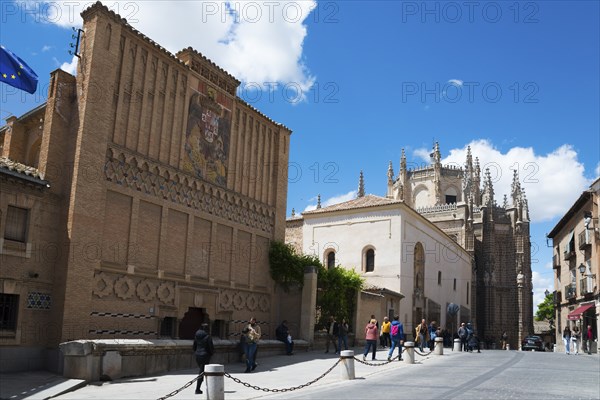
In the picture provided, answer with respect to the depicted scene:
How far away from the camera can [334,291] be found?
27.0 m

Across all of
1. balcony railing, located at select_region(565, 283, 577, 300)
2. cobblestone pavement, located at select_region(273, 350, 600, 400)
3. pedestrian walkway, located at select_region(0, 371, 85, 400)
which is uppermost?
balcony railing, located at select_region(565, 283, 577, 300)

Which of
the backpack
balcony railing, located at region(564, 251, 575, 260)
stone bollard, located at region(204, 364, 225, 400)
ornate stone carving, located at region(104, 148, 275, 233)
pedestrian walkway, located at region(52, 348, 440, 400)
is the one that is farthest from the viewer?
balcony railing, located at region(564, 251, 575, 260)

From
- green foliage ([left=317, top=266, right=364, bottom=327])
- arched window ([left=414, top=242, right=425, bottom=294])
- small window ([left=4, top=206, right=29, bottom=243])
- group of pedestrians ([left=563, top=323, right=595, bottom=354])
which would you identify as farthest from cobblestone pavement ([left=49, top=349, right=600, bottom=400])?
arched window ([left=414, top=242, right=425, bottom=294])

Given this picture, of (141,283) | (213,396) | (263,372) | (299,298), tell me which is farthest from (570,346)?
(213,396)

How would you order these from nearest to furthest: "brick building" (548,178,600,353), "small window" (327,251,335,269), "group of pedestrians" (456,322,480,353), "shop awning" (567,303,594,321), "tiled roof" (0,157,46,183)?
"tiled roof" (0,157,46,183)
"group of pedestrians" (456,322,480,353)
"brick building" (548,178,600,353)
"shop awning" (567,303,594,321)
"small window" (327,251,335,269)

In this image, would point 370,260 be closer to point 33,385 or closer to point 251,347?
point 251,347

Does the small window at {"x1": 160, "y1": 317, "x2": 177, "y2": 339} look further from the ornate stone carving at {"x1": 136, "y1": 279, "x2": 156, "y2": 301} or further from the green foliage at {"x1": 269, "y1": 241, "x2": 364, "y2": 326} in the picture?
the green foliage at {"x1": 269, "y1": 241, "x2": 364, "y2": 326}

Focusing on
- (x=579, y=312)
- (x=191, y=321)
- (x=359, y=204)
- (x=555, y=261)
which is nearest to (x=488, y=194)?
(x=555, y=261)

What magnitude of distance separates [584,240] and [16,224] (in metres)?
32.7

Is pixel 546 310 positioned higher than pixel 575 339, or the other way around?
pixel 546 310

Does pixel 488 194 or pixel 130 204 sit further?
pixel 488 194

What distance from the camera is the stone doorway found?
20.6 meters

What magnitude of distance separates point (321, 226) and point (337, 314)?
11.0m

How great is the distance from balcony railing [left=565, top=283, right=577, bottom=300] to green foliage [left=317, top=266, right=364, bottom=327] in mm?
19297
